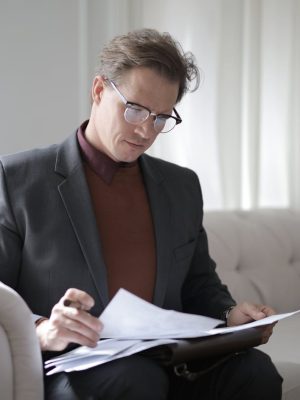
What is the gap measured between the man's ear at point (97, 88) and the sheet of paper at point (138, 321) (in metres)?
0.58

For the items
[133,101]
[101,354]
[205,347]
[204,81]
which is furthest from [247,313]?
[204,81]

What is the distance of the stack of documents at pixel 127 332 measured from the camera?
1.38 m

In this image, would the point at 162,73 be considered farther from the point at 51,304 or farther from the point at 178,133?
the point at 178,133

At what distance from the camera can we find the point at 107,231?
1.72 meters

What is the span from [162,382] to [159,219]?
45 cm

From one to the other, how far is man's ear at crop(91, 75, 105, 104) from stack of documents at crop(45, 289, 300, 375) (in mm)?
576

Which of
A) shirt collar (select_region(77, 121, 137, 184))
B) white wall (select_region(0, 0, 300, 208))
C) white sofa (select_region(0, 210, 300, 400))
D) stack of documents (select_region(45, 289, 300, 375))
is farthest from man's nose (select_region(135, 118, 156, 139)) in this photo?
white wall (select_region(0, 0, 300, 208))

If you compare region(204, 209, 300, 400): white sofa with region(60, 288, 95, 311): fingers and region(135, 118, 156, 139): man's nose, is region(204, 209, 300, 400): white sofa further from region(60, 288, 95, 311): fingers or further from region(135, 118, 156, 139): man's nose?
region(60, 288, 95, 311): fingers

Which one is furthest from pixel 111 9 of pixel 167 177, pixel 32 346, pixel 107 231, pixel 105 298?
pixel 32 346

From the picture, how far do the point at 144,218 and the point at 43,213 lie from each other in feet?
0.88

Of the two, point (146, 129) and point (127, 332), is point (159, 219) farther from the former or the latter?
point (127, 332)

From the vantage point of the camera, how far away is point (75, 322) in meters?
1.34

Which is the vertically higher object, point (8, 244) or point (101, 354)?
point (8, 244)

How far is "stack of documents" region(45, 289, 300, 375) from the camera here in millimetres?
1385
